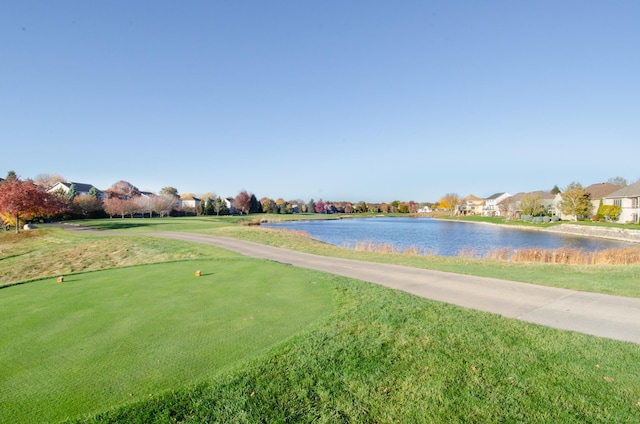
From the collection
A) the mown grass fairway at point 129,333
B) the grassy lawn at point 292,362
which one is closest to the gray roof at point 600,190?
the grassy lawn at point 292,362

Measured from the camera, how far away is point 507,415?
3311 mm

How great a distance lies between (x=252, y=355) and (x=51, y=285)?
7.50m

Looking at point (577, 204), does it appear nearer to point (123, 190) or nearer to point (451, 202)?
point (451, 202)

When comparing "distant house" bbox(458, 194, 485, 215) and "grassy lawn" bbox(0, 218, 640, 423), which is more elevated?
"distant house" bbox(458, 194, 485, 215)

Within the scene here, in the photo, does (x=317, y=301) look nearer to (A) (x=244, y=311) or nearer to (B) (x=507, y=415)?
(A) (x=244, y=311)

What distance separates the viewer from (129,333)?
4883mm

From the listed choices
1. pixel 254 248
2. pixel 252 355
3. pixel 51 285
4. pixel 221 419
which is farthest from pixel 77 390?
pixel 254 248

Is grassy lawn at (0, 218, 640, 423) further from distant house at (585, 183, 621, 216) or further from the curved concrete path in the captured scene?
distant house at (585, 183, 621, 216)

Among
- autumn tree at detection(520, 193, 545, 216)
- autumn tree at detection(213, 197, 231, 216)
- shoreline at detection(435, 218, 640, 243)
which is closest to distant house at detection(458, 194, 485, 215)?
autumn tree at detection(520, 193, 545, 216)

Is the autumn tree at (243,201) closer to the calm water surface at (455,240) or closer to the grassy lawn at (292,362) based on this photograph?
the calm water surface at (455,240)

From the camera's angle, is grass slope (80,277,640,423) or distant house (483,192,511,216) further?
distant house (483,192,511,216)

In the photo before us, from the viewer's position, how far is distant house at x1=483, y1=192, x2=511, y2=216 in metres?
103

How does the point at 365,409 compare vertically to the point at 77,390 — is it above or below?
below

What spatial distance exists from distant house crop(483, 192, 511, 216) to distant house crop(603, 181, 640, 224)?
4577cm
